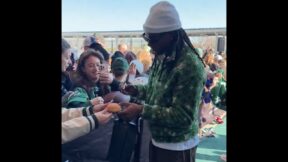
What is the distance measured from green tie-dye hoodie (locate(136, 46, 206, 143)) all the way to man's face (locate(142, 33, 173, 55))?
0.04 meters

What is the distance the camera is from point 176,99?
119cm

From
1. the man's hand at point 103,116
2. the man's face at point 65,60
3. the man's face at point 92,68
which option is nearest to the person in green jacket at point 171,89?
the man's hand at point 103,116

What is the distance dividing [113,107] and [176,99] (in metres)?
0.30

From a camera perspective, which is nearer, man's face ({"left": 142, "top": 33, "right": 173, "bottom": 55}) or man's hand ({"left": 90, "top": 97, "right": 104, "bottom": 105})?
man's face ({"left": 142, "top": 33, "right": 173, "bottom": 55})

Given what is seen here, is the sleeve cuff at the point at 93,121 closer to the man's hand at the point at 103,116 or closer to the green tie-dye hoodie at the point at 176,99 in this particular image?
the man's hand at the point at 103,116

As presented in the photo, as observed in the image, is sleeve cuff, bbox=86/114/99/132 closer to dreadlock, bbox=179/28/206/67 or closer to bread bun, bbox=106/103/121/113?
bread bun, bbox=106/103/121/113

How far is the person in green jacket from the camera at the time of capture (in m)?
1.19

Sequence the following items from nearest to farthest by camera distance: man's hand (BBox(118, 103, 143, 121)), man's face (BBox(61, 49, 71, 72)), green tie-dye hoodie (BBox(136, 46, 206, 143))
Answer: green tie-dye hoodie (BBox(136, 46, 206, 143))
man's hand (BBox(118, 103, 143, 121))
man's face (BBox(61, 49, 71, 72))

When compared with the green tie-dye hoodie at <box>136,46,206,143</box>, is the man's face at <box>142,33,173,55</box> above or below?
above

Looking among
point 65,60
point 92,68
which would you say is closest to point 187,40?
point 92,68

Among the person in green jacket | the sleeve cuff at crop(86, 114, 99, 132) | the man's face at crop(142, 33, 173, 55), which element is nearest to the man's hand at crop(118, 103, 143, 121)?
the person in green jacket

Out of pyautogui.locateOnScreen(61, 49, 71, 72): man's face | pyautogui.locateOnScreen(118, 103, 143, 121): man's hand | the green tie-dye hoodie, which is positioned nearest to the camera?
the green tie-dye hoodie
